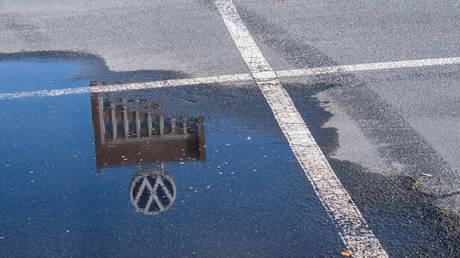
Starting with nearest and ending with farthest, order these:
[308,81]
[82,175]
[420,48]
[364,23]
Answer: [82,175] → [308,81] → [420,48] → [364,23]

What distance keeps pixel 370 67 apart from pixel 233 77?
61.4 inches

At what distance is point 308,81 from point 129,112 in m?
1.95

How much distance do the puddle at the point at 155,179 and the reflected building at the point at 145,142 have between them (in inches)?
0.4

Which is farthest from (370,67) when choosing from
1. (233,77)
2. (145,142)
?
(145,142)

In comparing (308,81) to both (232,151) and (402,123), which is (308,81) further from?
(232,151)

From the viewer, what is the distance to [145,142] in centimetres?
539

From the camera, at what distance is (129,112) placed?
19.4 feet

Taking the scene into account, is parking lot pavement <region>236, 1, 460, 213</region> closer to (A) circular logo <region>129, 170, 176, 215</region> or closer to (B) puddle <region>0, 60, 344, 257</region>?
(B) puddle <region>0, 60, 344, 257</region>

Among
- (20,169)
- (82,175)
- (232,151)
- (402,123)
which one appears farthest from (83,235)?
(402,123)

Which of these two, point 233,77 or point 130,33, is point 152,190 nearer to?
point 233,77

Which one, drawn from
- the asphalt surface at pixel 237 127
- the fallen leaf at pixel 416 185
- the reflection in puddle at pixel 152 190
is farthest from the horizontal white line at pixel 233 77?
the fallen leaf at pixel 416 185

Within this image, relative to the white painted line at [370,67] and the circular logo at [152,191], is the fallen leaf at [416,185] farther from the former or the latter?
the white painted line at [370,67]

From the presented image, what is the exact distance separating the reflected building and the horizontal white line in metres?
0.24

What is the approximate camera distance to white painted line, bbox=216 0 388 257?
4109 mm
